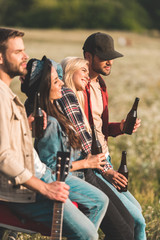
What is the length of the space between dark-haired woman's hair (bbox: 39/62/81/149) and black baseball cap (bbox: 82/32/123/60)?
3.18 ft

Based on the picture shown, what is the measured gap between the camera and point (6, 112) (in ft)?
11.0

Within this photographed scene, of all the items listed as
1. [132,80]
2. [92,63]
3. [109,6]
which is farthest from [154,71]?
[109,6]

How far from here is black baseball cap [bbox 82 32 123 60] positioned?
4863 mm

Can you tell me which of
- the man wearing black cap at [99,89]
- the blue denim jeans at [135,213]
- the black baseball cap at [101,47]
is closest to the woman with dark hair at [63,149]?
the blue denim jeans at [135,213]

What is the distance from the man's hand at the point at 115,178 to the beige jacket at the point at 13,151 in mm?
1128

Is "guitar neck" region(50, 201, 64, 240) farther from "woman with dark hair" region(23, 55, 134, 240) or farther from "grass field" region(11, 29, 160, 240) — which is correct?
"grass field" region(11, 29, 160, 240)

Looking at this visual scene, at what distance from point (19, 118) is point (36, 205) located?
646mm

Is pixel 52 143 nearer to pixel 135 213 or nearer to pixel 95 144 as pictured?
pixel 95 144

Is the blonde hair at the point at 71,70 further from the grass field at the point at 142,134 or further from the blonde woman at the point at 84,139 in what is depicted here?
the grass field at the point at 142,134

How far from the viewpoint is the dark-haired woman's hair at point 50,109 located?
13.0 feet

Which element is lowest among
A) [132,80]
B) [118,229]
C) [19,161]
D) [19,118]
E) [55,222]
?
[132,80]

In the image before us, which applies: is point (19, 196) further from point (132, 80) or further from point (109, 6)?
point (109, 6)

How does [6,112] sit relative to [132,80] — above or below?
above

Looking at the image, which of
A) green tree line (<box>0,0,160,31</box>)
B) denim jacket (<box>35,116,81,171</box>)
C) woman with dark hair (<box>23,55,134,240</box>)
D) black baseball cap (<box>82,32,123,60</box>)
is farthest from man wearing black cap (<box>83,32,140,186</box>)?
green tree line (<box>0,0,160,31</box>)
